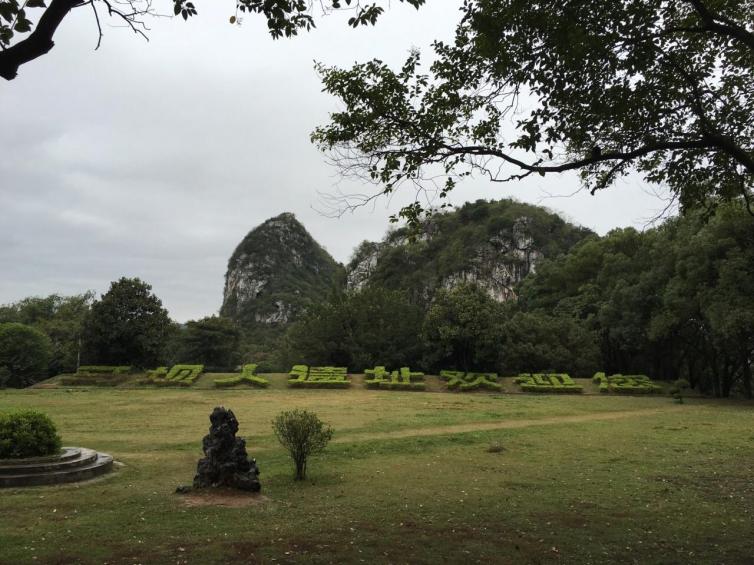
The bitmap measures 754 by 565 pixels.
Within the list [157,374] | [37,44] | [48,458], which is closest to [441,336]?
[157,374]

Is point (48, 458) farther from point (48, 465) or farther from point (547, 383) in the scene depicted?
point (547, 383)

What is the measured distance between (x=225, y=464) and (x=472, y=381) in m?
25.0

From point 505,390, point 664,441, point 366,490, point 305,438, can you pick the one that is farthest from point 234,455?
point 505,390

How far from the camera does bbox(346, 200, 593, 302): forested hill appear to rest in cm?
8356

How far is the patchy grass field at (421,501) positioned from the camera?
223 inches

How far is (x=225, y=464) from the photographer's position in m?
8.25

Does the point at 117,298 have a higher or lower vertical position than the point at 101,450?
higher

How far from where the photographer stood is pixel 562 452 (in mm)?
12195

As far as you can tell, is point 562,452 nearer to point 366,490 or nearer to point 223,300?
point 366,490

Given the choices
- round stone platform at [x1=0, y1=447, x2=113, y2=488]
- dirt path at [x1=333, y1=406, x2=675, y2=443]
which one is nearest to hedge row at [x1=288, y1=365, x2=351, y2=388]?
dirt path at [x1=333, y1=406, x2=675, y2=443]

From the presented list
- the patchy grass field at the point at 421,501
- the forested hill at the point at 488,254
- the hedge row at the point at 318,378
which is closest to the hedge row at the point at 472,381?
the hedge row at the point at 318,378

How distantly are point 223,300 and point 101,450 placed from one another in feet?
328

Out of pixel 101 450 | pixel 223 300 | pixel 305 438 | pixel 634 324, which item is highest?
pixel 223 300

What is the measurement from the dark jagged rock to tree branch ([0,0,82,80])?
19.0 ft
